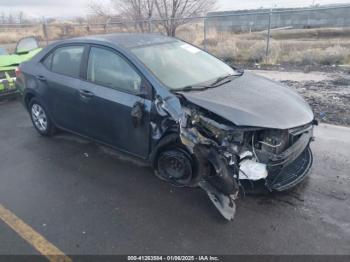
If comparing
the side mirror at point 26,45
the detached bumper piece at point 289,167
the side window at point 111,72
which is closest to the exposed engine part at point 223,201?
the detached bumper piece at point 289,167

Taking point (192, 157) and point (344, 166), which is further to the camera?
point (344, 166)

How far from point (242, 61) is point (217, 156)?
30.1 feet

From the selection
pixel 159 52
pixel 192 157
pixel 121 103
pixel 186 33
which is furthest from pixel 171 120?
pixel 186 33

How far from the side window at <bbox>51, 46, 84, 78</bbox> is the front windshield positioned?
976mm

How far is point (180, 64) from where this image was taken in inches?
156

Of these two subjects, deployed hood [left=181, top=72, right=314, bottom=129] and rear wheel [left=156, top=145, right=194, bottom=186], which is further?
rear wheel [left=156, top=145, right=194, bottom=186]

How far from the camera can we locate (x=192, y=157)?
10.9 ft

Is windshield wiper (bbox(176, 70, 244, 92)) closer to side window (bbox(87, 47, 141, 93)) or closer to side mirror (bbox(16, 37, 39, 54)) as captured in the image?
side window (bbox(87, 47, 141, 93))

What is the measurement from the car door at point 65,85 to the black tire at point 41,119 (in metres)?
0.26

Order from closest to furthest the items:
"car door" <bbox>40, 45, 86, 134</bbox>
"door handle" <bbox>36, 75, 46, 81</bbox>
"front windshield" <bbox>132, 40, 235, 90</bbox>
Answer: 1. "front windshield" <bbox>132, 40, 235, 90</bbox>
2. "car door" <bbox>40, 45, 86, 134</bbox>
3. "door handle" <bbox>36, 75, 46, 81</bbox>

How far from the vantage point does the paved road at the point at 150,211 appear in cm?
279

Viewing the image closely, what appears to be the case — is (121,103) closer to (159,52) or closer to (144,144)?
(144,144)

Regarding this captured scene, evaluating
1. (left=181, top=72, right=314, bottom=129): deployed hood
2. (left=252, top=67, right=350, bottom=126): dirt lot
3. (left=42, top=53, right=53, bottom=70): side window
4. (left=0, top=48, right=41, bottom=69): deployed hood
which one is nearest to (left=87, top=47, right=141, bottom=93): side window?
(left=181, top=72, right=314, bottom=129): deployed hood

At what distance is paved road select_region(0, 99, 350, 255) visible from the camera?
2791 mm
